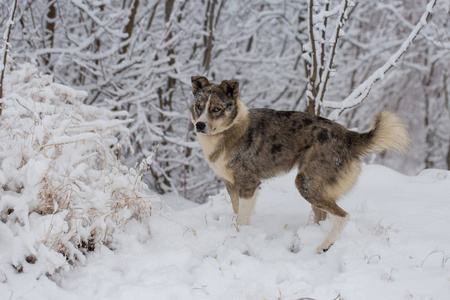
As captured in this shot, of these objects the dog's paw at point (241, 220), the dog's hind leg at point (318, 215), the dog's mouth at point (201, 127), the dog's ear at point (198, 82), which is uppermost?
the dog's ear at point (198, 82)

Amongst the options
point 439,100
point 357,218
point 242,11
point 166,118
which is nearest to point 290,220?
A: point 357,218

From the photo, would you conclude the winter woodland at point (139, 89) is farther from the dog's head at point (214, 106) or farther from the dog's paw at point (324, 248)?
the dog's paw at point (324, 248)

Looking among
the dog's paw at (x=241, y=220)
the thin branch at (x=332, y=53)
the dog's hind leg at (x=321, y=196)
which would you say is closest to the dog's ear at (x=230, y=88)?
the dog's hind leg at (x=321, y=196)

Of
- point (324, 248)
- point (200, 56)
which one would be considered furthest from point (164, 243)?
point (200, 56)

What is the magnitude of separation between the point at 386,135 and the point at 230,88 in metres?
1.50

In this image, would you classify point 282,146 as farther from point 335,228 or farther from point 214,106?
point 335,228

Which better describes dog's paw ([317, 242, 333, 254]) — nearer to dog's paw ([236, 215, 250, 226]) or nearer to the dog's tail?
dog's paw ([236, 215, 250, 226])

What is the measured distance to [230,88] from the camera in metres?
4.05

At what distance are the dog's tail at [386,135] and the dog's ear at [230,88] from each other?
126 centimetres

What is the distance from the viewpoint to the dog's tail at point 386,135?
364cm

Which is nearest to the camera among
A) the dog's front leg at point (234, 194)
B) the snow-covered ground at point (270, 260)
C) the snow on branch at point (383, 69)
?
the snow-covered ground at point (270, 260)

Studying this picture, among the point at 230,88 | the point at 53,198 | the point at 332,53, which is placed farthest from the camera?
the point at 332,53

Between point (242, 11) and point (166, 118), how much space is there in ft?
10.0

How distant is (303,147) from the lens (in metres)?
3.81
